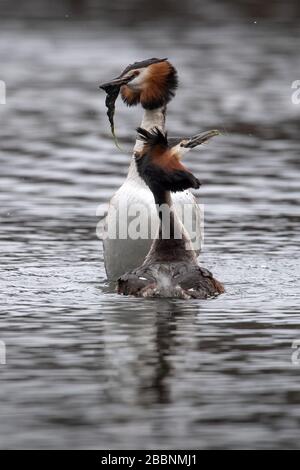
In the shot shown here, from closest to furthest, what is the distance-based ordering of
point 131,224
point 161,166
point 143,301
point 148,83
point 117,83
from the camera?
point 143,301 < point 161,166 < point 131,224 < point 117,83 < point 148,83

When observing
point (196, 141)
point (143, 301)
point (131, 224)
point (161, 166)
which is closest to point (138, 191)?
point (131, 224)

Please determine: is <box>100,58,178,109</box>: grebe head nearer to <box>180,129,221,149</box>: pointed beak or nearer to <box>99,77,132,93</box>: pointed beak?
<box>99,77,132,93</box>: pointed beak

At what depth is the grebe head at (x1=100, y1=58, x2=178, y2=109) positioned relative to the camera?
553 inches

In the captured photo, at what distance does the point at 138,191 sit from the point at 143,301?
1.44m

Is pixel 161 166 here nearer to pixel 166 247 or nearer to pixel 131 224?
pixel 166 247

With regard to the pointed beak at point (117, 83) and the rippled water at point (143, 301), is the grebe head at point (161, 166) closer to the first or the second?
the rippled water at point (143, 301)

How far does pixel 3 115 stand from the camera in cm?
2545

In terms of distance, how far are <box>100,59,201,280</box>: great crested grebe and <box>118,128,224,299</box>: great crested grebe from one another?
0.39 metres

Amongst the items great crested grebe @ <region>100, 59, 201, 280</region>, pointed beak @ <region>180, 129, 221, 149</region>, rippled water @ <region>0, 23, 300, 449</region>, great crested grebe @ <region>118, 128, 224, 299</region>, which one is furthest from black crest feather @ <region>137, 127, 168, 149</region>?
rippled water @ <region>0, 23, 300, 449</region>

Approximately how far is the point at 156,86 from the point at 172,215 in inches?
66.3

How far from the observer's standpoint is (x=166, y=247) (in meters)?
12.8

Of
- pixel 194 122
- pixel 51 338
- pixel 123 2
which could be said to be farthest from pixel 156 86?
pixel 123 2

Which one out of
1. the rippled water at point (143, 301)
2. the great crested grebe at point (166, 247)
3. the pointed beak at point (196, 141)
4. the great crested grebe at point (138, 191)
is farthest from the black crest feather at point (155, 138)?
the rippled water at point (143, 301)

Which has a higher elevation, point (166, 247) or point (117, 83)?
point (117, 83)
